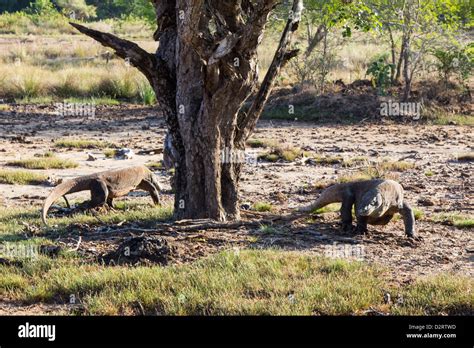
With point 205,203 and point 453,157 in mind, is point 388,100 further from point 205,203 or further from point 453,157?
point 205,203

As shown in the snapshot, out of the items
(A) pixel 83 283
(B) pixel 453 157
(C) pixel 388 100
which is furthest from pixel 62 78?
(A) pixel 83 283

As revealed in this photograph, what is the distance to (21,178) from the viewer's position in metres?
12.0

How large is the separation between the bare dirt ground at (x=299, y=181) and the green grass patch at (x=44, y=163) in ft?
0.63

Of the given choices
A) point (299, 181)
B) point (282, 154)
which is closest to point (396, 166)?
point (299, 181)

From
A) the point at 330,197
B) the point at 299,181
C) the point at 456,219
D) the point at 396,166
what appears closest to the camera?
the point at 330,197

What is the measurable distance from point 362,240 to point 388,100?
12239mm

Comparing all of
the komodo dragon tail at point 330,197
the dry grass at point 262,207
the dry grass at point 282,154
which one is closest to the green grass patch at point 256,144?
the dry grass at point 282,154

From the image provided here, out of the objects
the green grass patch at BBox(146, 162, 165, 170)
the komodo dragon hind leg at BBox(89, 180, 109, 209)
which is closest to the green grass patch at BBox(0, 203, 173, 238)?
the komodo dragon hind leg at BBox(89, 180, 109, 209)

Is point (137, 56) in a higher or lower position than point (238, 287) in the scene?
higher

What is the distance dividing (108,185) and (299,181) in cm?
338

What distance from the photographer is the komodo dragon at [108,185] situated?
9641 mm

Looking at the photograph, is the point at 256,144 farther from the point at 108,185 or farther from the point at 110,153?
the point at 108,185

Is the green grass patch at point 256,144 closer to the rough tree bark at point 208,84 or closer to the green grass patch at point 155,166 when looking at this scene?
the green grass patch at point 155,166

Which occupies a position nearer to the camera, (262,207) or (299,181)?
(262,207)
